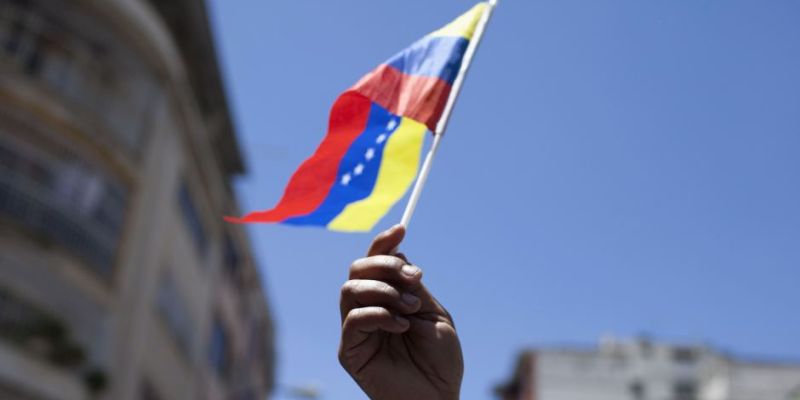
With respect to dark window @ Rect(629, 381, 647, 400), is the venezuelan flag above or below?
below

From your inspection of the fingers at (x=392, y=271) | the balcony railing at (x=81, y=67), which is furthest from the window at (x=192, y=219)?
the fingers at (x=392, y=271)

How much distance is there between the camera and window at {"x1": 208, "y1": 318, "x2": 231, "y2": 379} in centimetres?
3012

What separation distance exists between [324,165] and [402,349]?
1898 mm

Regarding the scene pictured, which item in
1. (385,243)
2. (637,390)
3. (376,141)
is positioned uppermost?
(637,390)

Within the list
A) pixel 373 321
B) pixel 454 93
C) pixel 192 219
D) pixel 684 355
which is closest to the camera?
pixel 373 321

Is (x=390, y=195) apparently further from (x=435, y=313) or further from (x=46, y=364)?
(x=46, y=364)

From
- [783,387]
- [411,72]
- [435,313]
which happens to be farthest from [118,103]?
[783,387]

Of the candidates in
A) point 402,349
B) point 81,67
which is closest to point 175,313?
point 81,67

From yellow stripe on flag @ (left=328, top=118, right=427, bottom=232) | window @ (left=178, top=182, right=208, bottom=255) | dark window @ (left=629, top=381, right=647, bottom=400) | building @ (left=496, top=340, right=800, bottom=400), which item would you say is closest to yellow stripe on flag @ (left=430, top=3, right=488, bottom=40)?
yellow stripe on flag @ (left=328, top=118, right=427, bottom=232)

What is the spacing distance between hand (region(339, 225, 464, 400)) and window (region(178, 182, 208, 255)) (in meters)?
21.8

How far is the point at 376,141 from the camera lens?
530 centimetres

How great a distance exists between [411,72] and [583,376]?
5724 centimetres

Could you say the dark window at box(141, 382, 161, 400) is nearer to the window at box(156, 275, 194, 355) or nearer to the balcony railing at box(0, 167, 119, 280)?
the window at box(156, 275, 194, 355)

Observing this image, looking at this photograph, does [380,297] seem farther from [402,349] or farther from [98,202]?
[98,202]
